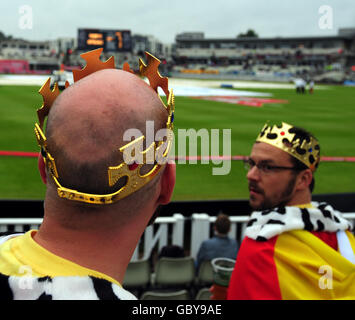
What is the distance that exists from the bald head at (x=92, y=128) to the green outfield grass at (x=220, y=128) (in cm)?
361

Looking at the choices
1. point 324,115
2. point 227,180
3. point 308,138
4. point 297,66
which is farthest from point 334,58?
point 308,138

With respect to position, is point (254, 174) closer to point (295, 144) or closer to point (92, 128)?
point (295, 144)

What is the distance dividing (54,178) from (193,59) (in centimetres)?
9470

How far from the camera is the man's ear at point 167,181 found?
4.82 ft

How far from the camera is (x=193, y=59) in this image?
92812 mm

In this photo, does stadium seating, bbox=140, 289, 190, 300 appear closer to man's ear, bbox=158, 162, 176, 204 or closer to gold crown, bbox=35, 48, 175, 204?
man's ear, bbox=158, 162, 176, 204

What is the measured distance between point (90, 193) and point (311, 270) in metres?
1.33

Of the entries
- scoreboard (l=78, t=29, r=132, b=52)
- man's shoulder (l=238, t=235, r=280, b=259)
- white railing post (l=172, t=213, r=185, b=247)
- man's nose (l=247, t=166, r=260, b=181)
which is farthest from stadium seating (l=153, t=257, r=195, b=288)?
scoreboard (l=78, t=29, r=132, b=52)

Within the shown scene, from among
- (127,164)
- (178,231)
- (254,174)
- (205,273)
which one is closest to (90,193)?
(127,164)

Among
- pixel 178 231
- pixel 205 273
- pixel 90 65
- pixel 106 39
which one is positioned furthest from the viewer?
pixel 106 39

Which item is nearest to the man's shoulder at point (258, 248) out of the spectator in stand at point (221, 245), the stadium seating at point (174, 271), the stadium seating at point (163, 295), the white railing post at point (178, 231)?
the stadium seating at point (163, 295)

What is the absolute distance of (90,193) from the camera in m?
1.24

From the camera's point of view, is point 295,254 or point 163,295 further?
point 163,295
